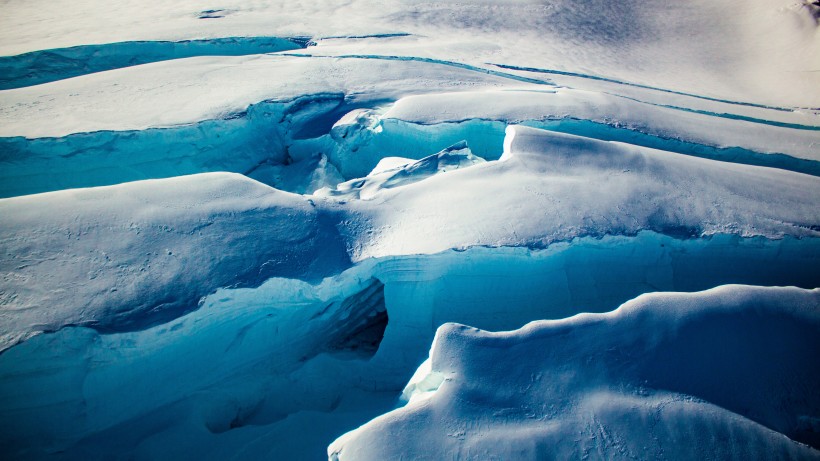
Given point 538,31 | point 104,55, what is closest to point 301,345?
point 104,55

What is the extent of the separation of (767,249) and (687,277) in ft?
1.30

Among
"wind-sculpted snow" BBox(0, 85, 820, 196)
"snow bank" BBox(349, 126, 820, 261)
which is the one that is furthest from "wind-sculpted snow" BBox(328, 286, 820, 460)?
"wind-sculpted snow" BBox(0, 85, 820, 196)

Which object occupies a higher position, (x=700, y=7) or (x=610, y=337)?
(x=700, y=7)

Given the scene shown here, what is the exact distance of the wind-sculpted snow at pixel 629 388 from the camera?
4.50 feet

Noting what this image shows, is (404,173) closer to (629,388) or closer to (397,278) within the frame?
(397,278)

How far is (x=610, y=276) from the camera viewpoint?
7.06ft

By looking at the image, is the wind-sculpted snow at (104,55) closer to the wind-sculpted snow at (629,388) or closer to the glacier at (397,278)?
the glacier at (397,278)

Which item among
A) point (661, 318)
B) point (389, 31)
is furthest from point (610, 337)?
point (389, 31)

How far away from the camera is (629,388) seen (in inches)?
59.9

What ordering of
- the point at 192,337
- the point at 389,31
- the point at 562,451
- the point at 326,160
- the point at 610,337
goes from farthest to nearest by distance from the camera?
the point at 389,31 < the point at 326,160 < the point at 192,337 < the point at 610,337 < the point at 562,451

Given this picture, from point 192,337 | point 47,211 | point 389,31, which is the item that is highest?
point 389,31

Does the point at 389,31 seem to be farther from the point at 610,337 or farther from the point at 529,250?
the point at 610,337

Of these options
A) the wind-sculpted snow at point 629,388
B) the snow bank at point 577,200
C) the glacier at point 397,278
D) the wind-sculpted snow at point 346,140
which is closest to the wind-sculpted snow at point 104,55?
the glacier at point 397,278

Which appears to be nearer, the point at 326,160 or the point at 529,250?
the point at 529,250
